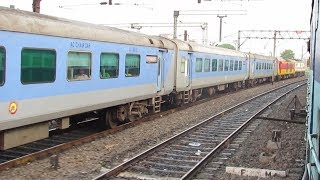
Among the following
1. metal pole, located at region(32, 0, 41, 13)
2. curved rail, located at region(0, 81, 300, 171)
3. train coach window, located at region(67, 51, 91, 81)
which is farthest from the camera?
metal pole, located at region(32, 0, 41, 13)

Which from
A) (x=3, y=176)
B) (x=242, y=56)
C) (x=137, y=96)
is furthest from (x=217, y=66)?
(x=3, y=176)

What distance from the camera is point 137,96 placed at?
43.9 ft

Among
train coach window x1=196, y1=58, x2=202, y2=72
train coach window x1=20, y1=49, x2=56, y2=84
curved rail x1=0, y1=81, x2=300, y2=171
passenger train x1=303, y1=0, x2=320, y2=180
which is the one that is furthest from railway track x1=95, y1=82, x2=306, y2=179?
train coach window x1=196, y1=58, x2=202, y2=72

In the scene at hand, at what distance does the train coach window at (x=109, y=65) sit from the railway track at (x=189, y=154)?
7.86 ft

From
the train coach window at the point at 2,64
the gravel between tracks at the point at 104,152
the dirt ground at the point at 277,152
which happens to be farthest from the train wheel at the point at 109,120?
the train coach window at the point at 2,64

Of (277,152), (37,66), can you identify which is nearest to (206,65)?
(277,152)

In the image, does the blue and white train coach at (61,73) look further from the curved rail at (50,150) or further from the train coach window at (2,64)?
the curved rail at (50,150)

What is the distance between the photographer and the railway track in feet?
26.2

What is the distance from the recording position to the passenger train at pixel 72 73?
7.67m

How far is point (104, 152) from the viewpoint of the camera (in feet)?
31.6

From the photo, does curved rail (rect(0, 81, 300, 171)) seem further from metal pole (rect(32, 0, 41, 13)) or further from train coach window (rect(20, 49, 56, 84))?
metal pole (rect(32, 0, 41, 13))

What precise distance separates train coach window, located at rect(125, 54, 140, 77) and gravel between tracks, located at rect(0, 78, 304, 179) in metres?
1.67

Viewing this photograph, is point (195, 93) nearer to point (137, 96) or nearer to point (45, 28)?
point (137, 96)

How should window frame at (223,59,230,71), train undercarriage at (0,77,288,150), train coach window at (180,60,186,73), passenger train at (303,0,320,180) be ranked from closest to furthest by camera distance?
passenger train at (303,0,320,180)
train undercarriage at (0,77,288,150)
train coach window at (180,60,186,73)
window frame at (223,59,230,71)
